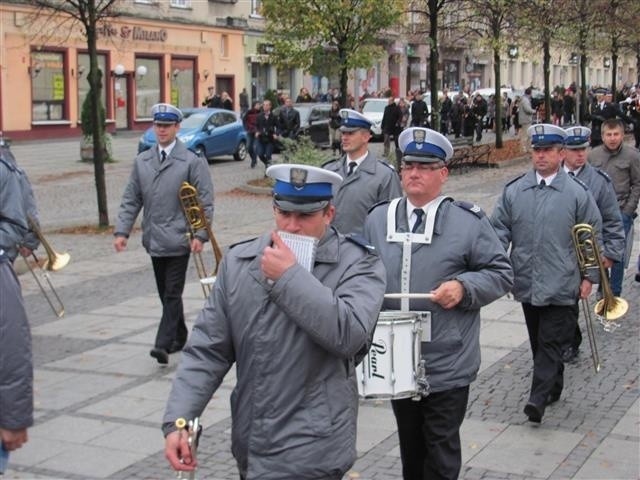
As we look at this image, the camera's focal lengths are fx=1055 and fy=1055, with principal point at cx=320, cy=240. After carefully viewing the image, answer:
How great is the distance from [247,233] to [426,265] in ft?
37.1

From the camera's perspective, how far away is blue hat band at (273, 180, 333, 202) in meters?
3.66

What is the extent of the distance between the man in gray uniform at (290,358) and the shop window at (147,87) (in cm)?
3820

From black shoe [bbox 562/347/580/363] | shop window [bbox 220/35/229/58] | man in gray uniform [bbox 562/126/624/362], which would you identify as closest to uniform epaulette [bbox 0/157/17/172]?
man in gray uniform [bbox 562/126/624/362]

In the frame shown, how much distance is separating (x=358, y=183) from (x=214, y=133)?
21.9m

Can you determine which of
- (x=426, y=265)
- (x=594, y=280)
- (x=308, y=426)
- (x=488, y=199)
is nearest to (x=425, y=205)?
(x=426, y=265)

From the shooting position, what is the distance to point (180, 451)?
11.7 ft

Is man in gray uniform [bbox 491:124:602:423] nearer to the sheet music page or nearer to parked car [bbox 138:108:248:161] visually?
the sheet music page

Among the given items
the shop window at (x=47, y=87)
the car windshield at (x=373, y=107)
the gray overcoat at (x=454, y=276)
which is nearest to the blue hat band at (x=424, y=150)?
the gray overcoat at (x=454, y=276)

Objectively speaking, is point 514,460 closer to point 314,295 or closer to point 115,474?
point 115,474

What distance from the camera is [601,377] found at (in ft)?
27.2

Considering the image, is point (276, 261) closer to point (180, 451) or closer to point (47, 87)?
point (180, 451)

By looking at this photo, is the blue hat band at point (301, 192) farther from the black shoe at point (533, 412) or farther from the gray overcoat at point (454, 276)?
the black shoe at point (533, 412)

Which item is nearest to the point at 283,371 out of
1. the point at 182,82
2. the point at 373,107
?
the point at 373,107

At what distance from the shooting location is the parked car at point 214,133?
2852 cm
